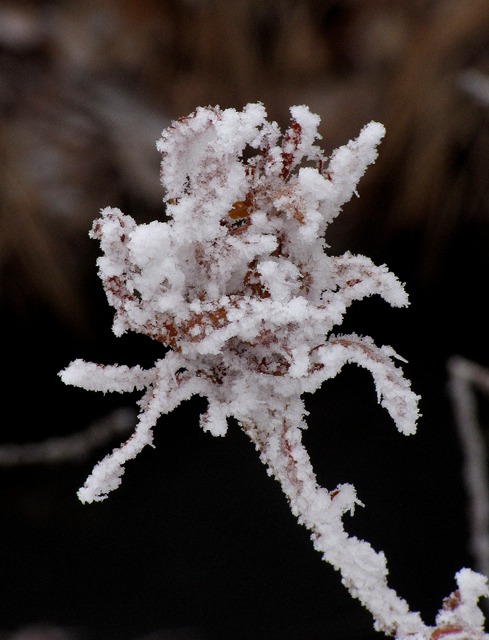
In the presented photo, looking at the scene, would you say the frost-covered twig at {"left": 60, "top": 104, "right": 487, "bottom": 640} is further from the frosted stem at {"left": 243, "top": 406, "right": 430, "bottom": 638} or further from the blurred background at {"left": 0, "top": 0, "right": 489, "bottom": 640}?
the blurred background at {"left": 0, "top": 0, "right": 489, "bottom": 640}

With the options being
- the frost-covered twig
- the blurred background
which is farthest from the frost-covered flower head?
the blurred background

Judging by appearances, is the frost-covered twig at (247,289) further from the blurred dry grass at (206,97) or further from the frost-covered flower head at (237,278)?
the blurred dry grass at (206,97)

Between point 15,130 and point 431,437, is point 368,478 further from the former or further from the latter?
point 15,130

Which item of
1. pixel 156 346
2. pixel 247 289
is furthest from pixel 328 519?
pixel 156 346

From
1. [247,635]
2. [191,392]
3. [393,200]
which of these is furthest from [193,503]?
[191,392]

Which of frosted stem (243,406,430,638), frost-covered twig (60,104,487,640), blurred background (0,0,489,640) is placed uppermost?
blurred background (0,0,489,640)

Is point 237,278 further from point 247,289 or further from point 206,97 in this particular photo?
point 206,97
